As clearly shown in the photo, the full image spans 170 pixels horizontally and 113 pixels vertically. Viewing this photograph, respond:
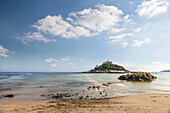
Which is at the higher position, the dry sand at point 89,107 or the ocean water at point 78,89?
the dry sand at point 89,107

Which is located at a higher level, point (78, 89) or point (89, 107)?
point (89, 107)

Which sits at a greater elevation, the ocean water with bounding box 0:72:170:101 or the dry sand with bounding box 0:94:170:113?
the dry sand with bounding box 0:94:170:113

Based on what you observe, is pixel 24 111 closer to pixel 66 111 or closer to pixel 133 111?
pixel 66 111

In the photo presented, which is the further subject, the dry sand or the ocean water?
the ocean water

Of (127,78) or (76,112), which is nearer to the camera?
(76,112)

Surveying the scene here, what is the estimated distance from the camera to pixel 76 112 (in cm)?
1378

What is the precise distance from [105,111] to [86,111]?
9.17 feet

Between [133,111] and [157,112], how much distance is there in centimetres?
330

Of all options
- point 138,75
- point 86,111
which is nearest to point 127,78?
point 138,75

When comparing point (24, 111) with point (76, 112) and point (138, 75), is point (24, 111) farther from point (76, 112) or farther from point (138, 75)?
point (138, 75)

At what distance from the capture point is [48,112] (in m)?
13.8

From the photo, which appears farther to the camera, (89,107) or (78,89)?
(78,89)

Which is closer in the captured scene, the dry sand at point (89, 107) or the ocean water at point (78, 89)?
the dry sand at point (89, 107)

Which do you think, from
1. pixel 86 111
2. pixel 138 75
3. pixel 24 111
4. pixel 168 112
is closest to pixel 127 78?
pixel 138 75
